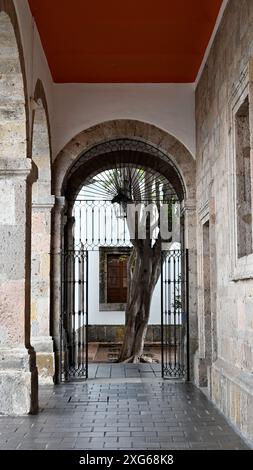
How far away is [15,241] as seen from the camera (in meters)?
6.10

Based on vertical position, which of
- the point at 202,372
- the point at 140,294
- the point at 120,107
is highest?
the point at 120,107

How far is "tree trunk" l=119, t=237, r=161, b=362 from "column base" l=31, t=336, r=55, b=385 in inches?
123

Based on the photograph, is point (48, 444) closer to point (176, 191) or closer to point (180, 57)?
point (180, 57)

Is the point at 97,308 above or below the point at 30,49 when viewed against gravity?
below

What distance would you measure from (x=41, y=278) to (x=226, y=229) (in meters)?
3.12

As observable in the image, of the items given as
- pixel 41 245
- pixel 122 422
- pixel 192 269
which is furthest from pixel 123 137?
pixel 122 422

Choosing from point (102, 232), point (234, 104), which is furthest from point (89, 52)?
point (102, 232)

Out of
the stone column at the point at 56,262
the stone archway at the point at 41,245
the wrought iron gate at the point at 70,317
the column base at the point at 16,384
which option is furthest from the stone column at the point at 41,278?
the column base at the point at 16,384

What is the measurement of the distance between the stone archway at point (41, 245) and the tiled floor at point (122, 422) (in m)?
0.73

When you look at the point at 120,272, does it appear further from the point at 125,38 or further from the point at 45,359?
the point at 125,38

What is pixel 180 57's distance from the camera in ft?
25.3

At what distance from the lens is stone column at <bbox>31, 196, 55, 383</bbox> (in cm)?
813

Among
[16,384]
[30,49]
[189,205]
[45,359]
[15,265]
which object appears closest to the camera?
[16,384]
